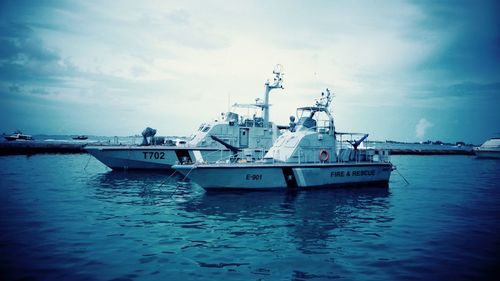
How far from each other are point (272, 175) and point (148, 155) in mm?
13347

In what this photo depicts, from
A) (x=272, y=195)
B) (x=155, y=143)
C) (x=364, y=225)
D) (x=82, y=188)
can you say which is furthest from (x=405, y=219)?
(x=155, y=143)

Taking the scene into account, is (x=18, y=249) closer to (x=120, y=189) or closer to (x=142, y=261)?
(x=142, y=261)

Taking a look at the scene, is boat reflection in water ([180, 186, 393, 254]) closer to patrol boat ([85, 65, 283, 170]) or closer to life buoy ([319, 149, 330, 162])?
life buoy ([319, 149, 330, 162])

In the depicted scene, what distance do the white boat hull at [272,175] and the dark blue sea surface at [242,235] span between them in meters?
0.73

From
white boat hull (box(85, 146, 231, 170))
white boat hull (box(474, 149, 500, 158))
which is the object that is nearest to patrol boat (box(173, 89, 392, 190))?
white boat hull (box(85, 146, 231, 170))

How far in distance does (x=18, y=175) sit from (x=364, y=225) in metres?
23.8

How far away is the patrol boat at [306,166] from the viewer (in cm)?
1715

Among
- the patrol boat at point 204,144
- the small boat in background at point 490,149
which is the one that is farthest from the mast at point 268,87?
the small boat in background at point 490,149

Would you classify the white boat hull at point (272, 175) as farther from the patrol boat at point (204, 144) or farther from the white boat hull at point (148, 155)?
the white boat hull at point (148, 155)

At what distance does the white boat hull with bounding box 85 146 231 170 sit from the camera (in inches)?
1031

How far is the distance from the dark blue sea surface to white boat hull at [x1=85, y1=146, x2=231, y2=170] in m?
8.52

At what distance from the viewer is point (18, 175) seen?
22453 millimetres

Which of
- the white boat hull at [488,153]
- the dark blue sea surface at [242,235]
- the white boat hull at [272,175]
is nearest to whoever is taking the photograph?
the dark blue sea surface at [242,235]

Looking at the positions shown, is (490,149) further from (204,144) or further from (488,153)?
(204,144)
